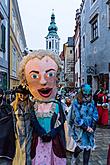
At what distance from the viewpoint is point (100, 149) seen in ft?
27.9

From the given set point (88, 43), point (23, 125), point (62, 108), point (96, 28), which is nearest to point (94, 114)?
point (62, 108)

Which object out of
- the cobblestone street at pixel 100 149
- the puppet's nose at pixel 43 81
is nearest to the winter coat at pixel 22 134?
the puppet's nose at pixel 43 81

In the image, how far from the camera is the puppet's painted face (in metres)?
3.99

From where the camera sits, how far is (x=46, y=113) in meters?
4.00

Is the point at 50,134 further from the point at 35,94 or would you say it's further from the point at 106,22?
the point at 106,22

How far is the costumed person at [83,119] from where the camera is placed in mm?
6348

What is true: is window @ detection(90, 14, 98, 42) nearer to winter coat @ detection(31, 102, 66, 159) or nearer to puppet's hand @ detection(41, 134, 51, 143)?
winter coat @ detection(31, 102, 66, 159)

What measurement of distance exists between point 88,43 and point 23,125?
75.0ft

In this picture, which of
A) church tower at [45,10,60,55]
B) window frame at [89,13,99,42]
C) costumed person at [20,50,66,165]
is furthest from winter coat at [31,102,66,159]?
church tower at [45,10,60,55]

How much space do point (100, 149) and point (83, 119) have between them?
7.91 feet

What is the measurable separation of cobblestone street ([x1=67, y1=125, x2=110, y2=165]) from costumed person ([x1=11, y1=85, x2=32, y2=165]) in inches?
133

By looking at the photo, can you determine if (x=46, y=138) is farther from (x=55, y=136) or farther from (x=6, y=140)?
(x=6, y=140)

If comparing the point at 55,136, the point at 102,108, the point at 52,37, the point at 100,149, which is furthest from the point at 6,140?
the point at 52,37

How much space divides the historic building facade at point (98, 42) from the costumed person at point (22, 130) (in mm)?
15128
